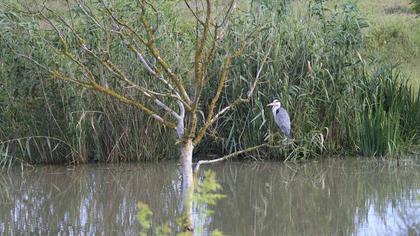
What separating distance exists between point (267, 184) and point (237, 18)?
238 centimetres

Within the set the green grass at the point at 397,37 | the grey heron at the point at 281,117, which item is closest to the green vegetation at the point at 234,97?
the grey heron at the point at 281,117

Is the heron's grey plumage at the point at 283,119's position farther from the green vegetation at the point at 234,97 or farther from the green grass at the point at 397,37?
the green grass at the point at 397,37

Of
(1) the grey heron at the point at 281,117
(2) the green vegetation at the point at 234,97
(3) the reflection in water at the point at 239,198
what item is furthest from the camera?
(2) the green vegetation at the point at 234,97

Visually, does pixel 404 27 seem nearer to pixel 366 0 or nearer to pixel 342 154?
pixel 366 0

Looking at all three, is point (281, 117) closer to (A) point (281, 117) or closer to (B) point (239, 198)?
(A) point (281, 117)

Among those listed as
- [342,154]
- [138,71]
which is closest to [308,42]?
[342,154]

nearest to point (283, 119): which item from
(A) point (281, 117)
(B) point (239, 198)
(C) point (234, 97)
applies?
(A) point (281, 117)

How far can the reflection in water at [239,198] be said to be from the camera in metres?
7.43

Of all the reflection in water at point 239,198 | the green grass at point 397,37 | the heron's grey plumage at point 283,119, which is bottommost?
the reflection in water at point 239,198

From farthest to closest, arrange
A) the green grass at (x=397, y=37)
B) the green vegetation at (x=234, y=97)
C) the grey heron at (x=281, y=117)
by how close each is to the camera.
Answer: the green grass at (x=397, y=37)
the green vegetation at (x=234, y=97)
the grey heron at (x=281, y=117)

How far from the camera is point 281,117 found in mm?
9562

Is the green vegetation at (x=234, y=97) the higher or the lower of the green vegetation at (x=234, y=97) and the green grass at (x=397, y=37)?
the lower

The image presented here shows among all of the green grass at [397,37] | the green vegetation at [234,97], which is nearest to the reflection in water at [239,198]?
the green vegetation at [234,97]

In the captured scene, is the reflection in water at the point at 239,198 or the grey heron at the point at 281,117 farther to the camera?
the grey heron at the point at 281,117
